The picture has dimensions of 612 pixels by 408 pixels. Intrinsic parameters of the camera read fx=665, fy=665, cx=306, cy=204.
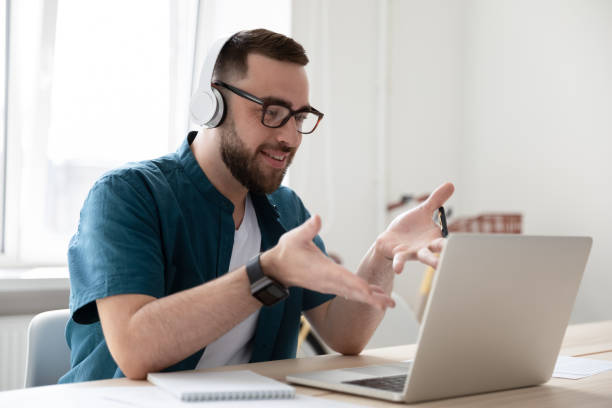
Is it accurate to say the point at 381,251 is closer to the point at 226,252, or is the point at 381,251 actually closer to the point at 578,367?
the point at 226,252

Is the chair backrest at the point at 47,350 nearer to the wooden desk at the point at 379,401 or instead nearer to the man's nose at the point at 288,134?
the wooden desk at the point at 379,401

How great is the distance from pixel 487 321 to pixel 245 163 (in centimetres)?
69

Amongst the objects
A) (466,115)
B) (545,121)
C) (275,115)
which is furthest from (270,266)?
(466,115)

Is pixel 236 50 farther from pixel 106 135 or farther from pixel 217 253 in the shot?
pixel 106 135

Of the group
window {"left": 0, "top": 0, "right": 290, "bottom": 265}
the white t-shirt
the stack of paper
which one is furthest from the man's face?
window {"left": 0, "top": 0, "right": 290, "bottom": 265}

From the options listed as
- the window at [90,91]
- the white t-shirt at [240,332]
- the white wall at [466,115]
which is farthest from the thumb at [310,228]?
the white wall at [466,115]

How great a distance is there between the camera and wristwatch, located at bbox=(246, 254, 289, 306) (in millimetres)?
1026

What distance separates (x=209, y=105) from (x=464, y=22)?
2707 millimetres

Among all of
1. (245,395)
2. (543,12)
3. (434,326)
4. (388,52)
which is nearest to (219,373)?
(245,395)

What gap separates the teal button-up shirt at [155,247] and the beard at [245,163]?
71mm

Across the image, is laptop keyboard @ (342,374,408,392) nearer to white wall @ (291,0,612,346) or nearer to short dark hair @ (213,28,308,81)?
short dark hair @ (213,28,308,81)

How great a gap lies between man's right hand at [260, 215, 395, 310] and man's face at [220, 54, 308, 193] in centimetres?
45

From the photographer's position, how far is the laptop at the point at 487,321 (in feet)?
2.79

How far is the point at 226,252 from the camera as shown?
139 cm
